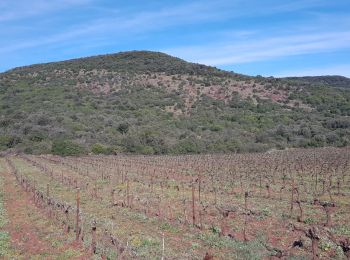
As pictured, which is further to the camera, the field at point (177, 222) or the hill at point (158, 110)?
the hill at point (158, 110)

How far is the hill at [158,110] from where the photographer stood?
2534 inches

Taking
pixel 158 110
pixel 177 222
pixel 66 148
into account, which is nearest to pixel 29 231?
pixel 177 222

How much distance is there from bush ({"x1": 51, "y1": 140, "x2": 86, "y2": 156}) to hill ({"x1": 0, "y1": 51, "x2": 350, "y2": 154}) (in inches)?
5.2

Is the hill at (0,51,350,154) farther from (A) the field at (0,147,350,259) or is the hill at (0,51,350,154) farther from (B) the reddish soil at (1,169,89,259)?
(B) the reddish soil at (1,169,89,259)

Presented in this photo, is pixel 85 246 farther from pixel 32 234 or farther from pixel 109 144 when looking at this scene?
pixel 109 144

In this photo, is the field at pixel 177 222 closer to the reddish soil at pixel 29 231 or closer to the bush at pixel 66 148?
the reddish soil at pixel 29 231

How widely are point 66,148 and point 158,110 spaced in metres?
26.6

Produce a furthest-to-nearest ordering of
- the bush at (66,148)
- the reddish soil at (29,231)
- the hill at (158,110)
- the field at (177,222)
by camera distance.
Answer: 1. the hill at (158,110)
2. the bush at (66,148)
3. the reddish soil at (29,231)
4. the field at (177,222)

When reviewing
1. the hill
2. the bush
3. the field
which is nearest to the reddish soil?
the field

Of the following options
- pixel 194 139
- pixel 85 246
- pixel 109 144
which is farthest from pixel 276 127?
pixel 85 246

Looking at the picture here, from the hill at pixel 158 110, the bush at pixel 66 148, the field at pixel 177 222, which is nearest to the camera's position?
the field at pixel 177 222

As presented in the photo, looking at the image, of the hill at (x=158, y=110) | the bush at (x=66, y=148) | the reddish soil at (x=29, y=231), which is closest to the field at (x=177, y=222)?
the reddish soil at (x=29, y=231)

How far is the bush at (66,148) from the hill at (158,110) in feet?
0.43

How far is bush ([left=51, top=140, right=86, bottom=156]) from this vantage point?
57562 mm
